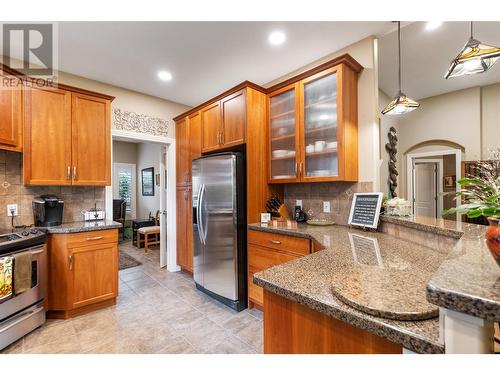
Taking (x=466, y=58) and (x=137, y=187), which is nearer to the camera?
(x=466, y=58)

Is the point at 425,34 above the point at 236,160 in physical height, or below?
above

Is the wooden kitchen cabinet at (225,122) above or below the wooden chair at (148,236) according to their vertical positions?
above

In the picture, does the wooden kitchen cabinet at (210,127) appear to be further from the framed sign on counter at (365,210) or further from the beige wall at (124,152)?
the beige wall at (124,152)

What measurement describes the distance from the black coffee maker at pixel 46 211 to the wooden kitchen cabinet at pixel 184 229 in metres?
1.45

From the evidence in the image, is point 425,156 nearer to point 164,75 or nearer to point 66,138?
point 164,75

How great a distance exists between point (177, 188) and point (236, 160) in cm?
163

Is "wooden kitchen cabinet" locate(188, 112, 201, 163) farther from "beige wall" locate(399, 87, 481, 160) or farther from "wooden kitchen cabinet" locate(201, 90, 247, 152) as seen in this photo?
"beige wall" locate(399, 87, 481, 160)

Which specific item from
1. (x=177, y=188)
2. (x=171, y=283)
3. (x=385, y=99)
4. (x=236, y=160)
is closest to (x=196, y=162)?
(x=236, y=160)

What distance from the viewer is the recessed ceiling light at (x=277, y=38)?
2.14m

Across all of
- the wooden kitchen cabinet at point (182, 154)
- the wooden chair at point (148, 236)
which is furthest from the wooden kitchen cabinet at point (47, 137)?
the wooden chair at point (148, 236)

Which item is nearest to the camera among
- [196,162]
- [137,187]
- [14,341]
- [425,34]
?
[14,341]

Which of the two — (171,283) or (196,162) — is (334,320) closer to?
(196,162)

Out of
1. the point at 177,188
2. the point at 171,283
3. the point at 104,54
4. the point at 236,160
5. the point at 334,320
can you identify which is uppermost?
the point at 104,54
